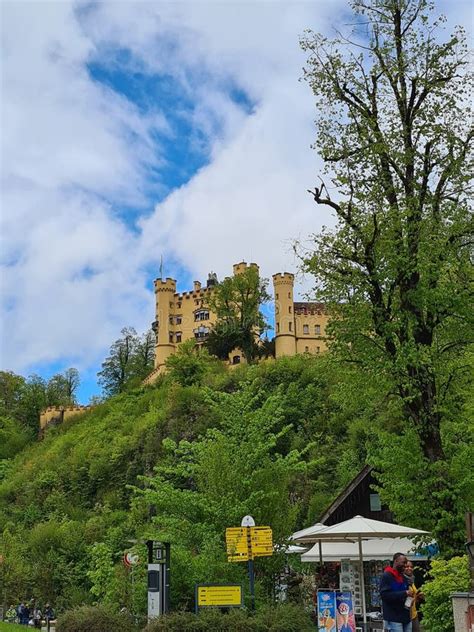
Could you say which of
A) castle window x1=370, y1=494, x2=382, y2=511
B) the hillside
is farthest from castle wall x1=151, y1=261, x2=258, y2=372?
castle window x1=370, y1=494, x2=382, y2=511

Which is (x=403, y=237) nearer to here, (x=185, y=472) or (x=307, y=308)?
(x=185, y=472)

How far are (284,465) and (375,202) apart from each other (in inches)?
254

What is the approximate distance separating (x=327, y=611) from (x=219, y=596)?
1.98m

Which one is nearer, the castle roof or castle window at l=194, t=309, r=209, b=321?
the castle roof

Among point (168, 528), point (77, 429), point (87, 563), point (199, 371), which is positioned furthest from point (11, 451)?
point (168, 528)

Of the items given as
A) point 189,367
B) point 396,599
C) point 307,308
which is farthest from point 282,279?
point 396,599

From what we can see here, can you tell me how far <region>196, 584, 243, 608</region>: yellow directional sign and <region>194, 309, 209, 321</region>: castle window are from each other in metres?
71.9

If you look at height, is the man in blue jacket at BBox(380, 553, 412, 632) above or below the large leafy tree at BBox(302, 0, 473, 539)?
below

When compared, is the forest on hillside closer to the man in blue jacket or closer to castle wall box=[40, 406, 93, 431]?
the man in blue jacket

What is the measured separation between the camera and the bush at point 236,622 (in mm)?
13156

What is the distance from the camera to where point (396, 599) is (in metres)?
10.7

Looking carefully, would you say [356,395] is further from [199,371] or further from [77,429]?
[77,429]

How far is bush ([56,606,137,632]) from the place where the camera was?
14.7 meters

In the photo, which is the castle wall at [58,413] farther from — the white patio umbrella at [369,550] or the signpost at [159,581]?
the signpost at [159,581]
